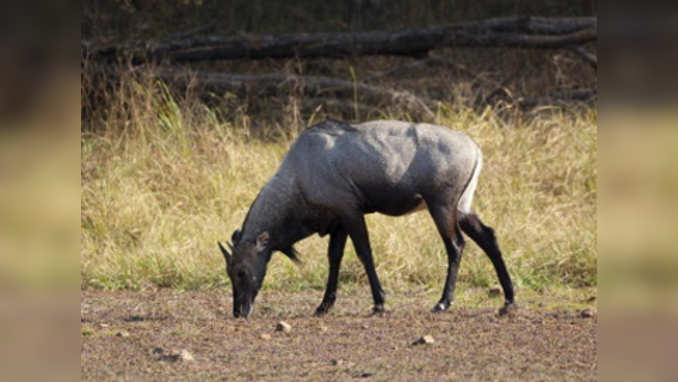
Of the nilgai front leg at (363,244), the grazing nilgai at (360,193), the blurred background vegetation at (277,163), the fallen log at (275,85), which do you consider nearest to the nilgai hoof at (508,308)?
the grazing nilgai at (360,193)

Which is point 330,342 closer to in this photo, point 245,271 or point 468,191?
point 245,271

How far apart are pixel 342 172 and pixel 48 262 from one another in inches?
196

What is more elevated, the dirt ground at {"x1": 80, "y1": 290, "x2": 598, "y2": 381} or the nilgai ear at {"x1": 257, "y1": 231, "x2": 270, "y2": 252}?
the nilgai ear at {"x1": 257, "y1": 231, "x2": 270, "y2": 252}

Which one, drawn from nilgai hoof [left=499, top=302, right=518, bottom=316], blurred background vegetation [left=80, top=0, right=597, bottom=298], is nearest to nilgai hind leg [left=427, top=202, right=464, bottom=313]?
nilgai hoof [left=499, top=302, right=518, bottom=316]

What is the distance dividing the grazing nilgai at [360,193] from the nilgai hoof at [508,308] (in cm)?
2

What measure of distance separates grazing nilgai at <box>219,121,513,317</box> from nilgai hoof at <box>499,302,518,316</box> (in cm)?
2

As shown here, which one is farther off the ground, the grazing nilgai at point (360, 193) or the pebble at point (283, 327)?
the grazing nilgai at point (360, 193)

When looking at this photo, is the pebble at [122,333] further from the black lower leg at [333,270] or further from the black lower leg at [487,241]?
the black lower leg at [487,241]

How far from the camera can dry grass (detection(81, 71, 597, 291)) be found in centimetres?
779

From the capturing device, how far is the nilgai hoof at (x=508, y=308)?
20.6ft

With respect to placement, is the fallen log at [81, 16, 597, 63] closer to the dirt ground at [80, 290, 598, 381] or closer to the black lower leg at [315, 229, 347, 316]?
the dirt ground at [80, 290, 598, 381]

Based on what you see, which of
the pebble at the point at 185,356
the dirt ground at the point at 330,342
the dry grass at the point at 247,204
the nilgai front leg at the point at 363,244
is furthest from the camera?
the dry grass at the point at 247,204

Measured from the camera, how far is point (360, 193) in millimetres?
6262

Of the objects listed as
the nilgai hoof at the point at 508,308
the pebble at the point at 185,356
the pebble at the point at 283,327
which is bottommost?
the pebble at the point at 283,327
